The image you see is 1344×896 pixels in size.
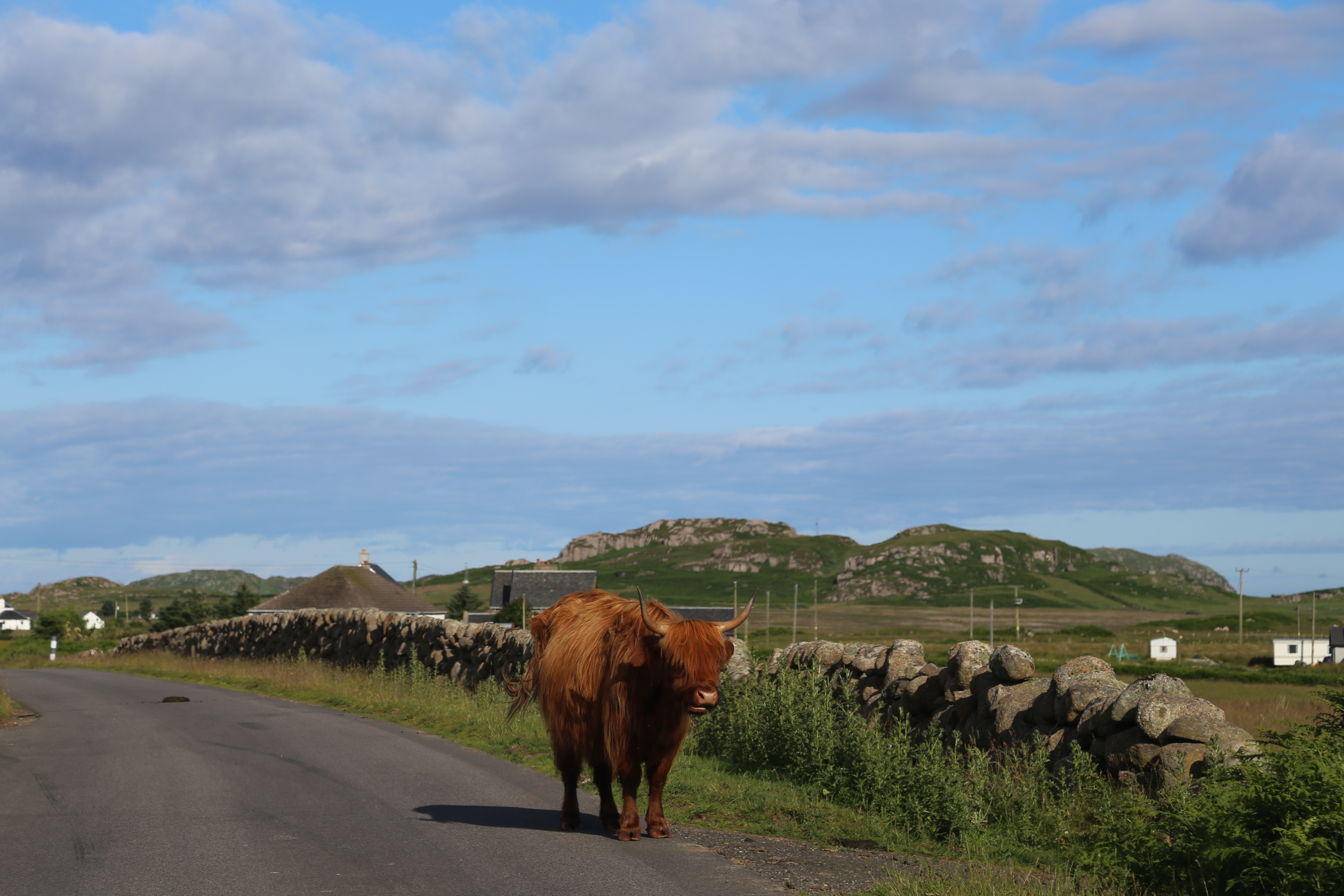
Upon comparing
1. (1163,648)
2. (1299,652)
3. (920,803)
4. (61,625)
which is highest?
(920,803)

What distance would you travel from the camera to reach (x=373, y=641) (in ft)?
91.9

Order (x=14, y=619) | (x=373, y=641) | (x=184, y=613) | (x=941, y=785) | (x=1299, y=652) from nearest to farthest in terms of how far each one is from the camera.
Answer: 1. (x=941, y=785)
2. (x=373, y=641)
3. (x=184, y=613)
4. (x=1299, y=652)
5. (x=14, y=619)

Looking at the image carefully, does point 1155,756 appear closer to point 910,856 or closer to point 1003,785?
point 1003,785

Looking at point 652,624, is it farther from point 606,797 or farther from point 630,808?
point 606,797

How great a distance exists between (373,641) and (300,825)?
18500 mm

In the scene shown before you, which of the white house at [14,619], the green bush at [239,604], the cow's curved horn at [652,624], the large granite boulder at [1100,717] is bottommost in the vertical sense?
the white house at [14,619]

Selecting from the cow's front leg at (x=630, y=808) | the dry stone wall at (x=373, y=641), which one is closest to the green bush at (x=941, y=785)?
the cow's front leg at (x=630, y=808)

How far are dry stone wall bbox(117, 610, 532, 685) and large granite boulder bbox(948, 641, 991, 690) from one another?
892 centimetres

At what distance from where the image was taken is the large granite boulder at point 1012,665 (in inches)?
491

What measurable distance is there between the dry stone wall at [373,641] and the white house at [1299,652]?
9064 centimetres

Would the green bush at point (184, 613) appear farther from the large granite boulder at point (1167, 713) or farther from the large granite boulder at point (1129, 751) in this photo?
the large granite boulder at point (1167, 713)

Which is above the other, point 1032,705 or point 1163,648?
point 1032,705

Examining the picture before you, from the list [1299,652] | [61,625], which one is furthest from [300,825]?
[1299,652]

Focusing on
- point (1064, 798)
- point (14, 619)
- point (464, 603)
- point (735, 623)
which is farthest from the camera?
point (14, 619)
